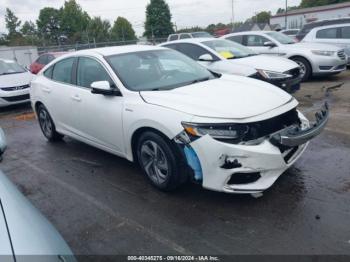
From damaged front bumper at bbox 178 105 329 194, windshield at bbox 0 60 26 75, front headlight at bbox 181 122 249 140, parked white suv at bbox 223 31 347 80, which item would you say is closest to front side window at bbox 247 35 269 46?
parked white suv at bbox 223 31 347 80

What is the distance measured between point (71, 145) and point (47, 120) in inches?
24.6

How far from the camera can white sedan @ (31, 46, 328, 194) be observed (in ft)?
10.9

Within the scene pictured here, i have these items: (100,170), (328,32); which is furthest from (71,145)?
(328,32)

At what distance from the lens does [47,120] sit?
20.0ft

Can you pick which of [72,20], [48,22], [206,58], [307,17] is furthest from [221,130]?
[48,22]

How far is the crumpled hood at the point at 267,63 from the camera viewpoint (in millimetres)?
7645

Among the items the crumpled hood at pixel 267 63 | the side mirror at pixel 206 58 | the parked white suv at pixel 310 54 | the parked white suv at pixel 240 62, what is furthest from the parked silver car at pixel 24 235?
the parked white suv at pixel 310 54

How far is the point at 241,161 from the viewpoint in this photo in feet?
10.7

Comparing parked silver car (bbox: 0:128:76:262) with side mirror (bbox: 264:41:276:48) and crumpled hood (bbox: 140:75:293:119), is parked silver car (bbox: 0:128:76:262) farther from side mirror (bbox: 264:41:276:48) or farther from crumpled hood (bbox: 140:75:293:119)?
side mirror (bbox: 264:41:276:48)

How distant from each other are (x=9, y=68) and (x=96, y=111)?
783cm

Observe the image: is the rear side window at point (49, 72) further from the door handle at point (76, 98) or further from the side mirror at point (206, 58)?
the side mirror at point (206, 58)

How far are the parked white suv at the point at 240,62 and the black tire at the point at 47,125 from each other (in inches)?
148

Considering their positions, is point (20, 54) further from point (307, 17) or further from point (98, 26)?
point (98, 26)

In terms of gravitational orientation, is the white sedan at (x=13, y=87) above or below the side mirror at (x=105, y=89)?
below
